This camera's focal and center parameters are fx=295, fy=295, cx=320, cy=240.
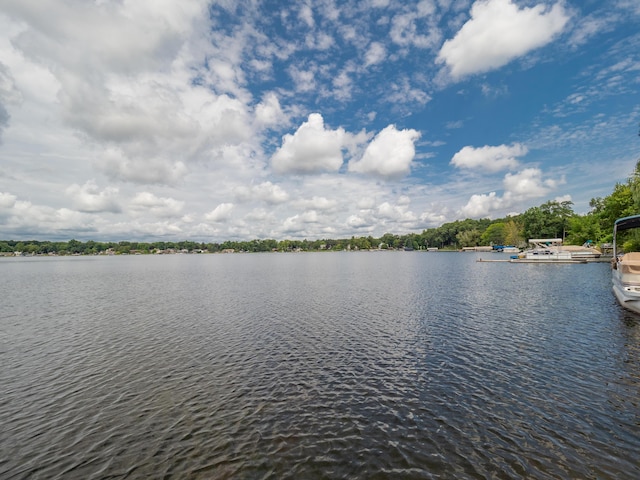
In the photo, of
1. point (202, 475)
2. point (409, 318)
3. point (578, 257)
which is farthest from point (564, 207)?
point (202, 475)

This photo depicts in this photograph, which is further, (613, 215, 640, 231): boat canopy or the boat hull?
(613, 215, 640, 231): boat canopy

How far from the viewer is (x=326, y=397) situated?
15.7 metres

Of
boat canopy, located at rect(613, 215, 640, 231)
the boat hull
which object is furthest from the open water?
boat canopy, located at rect(613, 215, 640, 231)

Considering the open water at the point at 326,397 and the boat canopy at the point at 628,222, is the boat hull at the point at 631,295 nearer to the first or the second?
the open water at the point at 326,397

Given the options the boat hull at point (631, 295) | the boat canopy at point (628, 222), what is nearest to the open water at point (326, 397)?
the boat hull at point (631, 295)

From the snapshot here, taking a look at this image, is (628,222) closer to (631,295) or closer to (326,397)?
(631,295)

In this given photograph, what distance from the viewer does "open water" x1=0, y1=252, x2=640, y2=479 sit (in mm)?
Answer: 11008

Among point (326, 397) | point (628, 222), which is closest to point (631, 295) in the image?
point (628, 222)

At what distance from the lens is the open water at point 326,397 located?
11.0 metres

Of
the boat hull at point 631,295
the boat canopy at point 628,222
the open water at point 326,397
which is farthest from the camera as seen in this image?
the boat canopy at point 628,222

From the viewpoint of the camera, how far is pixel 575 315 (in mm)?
31078

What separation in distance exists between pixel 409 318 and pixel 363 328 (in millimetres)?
6370

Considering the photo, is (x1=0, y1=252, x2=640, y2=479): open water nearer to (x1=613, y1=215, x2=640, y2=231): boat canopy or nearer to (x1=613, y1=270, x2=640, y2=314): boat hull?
(x1=613, y1=270, x2=640, y2=314): boat hull

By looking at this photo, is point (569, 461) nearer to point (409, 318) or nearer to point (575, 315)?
point (409, 318)
